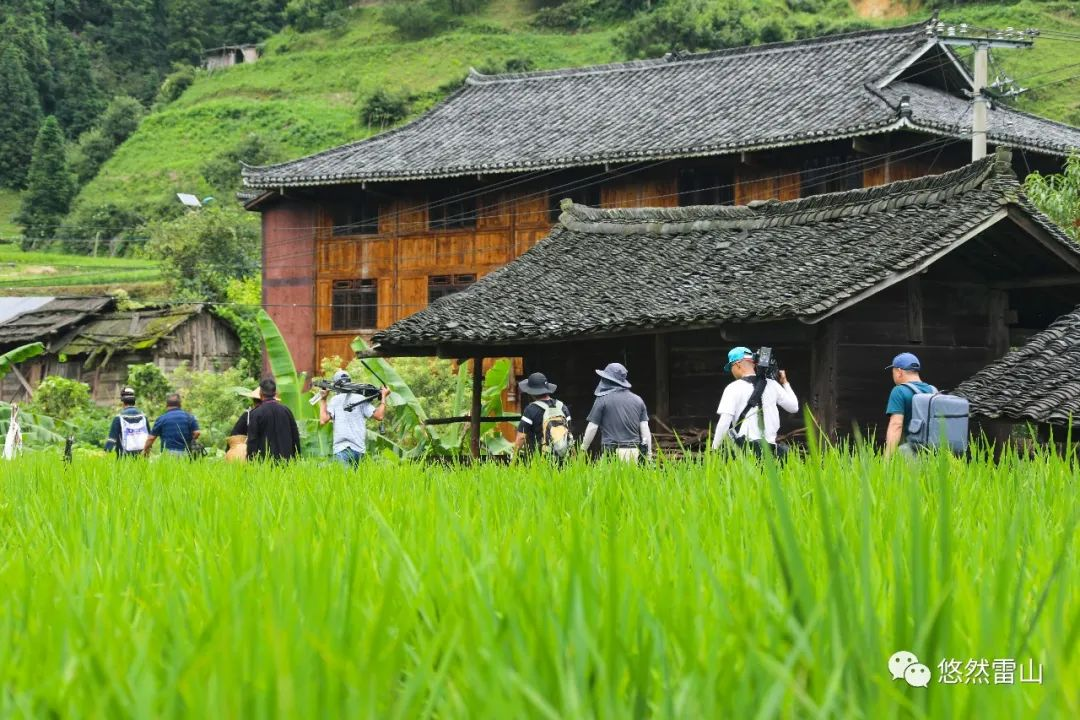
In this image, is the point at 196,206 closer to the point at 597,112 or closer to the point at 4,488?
the point at 597,112

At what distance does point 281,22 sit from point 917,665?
9354 cm

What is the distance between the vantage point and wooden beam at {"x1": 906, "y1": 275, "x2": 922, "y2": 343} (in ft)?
44.2

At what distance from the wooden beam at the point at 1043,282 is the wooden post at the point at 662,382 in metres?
3.54

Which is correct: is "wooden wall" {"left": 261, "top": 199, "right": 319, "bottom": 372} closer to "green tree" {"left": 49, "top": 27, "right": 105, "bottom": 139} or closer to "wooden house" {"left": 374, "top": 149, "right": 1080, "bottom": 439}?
"wooden house" {"left": 374, "top": 149, "right": 1080, "bottom": 439}

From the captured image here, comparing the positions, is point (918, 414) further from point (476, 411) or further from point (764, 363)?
point (476, 411)

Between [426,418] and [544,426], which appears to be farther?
[426,418]

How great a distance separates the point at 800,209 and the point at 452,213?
12262mm

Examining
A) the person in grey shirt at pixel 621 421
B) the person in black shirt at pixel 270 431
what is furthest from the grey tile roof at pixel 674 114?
the person in black shirt at pixel 270 431

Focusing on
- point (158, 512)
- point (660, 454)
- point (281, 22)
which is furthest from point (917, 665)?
point (281, 22)

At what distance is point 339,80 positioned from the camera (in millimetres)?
74875

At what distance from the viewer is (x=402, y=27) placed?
8038cm

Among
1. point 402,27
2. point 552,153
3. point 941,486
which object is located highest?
point 402,27

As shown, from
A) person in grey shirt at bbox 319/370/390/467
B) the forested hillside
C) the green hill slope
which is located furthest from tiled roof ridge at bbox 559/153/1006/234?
the green hill slope

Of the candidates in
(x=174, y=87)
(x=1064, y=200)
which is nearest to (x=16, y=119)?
(x=174, y=87)
